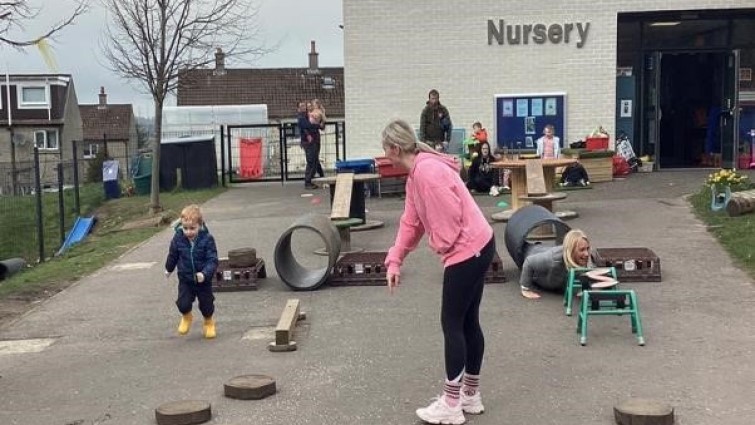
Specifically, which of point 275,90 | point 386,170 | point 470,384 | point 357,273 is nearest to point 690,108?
point 386,170

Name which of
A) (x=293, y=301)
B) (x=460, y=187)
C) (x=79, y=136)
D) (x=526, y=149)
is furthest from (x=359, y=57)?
(x=79, y=136)

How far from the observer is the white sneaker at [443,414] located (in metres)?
5.14

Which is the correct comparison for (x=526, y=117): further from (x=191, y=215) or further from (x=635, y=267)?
(x=191, y=215)

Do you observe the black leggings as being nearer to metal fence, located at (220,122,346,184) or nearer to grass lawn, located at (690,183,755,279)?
grass lawn, located at (690,183,755,279)

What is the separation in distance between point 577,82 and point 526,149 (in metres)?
1.90

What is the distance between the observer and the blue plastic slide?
1597 cm

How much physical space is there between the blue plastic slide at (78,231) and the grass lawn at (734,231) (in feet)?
35.1

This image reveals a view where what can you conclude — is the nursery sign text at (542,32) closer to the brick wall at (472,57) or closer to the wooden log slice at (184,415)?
the brick wall at (472,57)

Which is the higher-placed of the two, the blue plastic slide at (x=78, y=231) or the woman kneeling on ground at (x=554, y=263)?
the woman kneeling on ground at (x=554, y=263)

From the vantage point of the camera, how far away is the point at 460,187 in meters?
5.12

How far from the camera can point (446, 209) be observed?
198 inches

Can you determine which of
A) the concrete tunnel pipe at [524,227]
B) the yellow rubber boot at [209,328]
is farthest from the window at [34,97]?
the yellow rubber boot at [209,328]

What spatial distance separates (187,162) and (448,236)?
16.7m

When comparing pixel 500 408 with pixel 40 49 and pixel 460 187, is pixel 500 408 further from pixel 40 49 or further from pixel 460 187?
pixel 40 49
